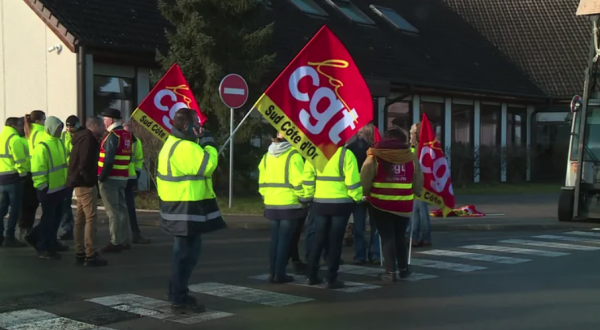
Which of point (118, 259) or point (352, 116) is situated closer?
point (352, 116)

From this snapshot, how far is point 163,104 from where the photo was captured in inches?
506

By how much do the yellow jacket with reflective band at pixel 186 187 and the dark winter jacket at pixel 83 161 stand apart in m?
2.64

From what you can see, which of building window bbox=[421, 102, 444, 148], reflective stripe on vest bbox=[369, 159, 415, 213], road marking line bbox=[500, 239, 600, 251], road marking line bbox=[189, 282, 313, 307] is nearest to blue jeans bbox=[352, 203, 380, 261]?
reflective stripe on vest bbox=[369, 159, 415, 213]

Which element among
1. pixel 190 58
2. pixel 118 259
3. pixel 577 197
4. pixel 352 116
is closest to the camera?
pixel 352 116

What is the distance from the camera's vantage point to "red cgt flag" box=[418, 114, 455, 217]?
11.7 m

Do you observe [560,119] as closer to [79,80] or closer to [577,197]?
[577,197]

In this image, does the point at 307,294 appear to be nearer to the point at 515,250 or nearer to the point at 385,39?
the point at 515,250

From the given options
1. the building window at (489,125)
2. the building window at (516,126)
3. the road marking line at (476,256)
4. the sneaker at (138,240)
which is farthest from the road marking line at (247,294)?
the building window at (516,126)

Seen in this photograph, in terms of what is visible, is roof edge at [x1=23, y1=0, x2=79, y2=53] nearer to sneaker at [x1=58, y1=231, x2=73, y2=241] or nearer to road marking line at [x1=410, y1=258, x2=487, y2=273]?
sneaker at [x1=58, y1=231, x2=73, y2=241]

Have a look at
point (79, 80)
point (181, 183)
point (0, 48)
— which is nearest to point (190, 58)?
point (79, 80)

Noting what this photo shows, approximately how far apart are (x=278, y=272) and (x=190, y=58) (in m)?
10.8

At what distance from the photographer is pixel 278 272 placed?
888cm

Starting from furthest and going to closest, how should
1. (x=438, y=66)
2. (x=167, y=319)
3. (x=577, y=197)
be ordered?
(x=438, y=66)
(x=577, y=197)
(x=167, y=319)

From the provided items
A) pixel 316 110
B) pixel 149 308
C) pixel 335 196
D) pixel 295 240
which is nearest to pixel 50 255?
pixel 295 240
